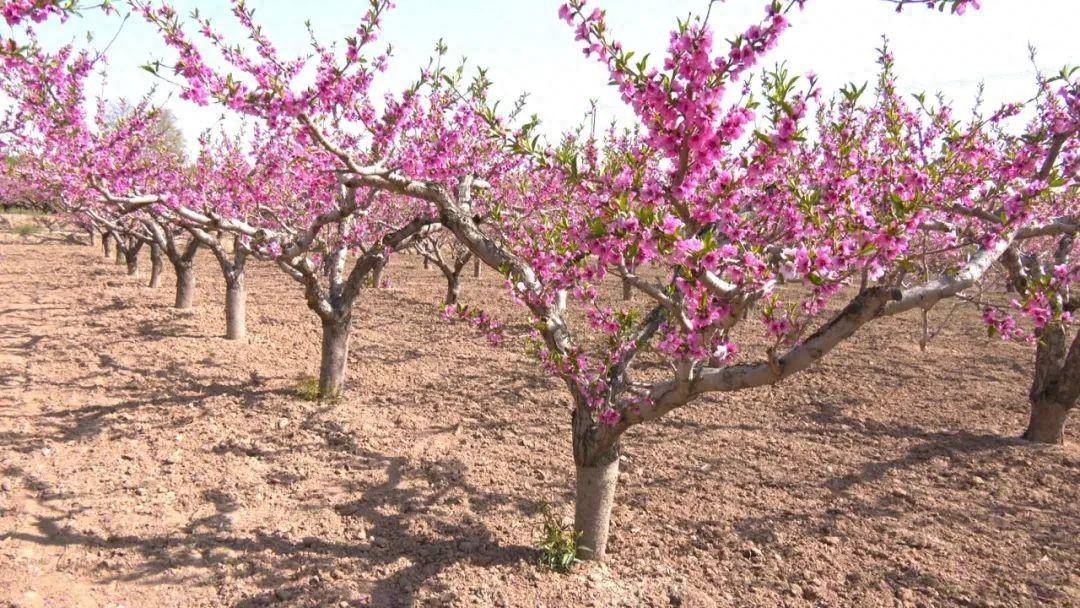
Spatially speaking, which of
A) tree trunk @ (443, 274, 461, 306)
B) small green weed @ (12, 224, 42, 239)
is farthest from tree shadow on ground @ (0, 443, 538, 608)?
small green weed @ (12, 224, 42, 239)

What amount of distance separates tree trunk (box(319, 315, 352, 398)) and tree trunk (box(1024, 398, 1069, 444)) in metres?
8.69

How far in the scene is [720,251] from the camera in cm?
277

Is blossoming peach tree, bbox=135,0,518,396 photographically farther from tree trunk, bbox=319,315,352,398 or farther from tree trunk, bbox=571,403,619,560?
tree trunk, bbox=571,403,619,560

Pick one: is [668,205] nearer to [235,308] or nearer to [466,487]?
[466,487]

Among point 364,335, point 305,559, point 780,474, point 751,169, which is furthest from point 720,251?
point 364,335

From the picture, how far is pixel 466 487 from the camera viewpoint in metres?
5.79

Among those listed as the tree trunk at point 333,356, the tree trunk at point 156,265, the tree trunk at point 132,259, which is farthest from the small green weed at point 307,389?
the tree trunk at point 132,259

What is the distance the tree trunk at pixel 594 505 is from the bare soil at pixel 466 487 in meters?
0.18

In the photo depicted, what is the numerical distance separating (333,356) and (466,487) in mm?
2846

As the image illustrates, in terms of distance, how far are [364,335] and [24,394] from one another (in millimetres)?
5015

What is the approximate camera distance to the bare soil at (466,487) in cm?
439

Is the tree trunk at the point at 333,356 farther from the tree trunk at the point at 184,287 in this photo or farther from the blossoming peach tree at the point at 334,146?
the tree trunk at the point at 184,287

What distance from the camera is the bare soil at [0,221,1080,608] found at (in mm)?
4387

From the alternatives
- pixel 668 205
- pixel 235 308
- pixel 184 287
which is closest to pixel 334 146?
pixel 668 205
